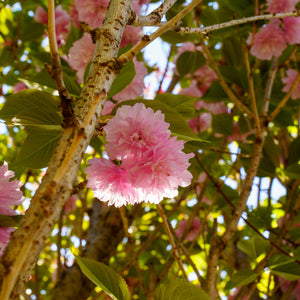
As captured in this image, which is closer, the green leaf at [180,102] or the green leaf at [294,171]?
the green leaf at [180,102]

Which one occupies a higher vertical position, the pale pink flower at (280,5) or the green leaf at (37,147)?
the pale pink flower at (280,5)

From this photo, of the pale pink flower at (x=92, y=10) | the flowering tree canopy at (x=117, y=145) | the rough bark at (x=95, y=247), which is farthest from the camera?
the rough bark at (x=95, y=247)

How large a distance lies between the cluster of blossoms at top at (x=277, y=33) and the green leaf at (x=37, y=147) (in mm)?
1073

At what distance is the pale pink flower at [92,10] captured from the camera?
1.16 metres

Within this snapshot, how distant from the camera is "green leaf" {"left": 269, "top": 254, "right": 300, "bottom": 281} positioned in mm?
1166

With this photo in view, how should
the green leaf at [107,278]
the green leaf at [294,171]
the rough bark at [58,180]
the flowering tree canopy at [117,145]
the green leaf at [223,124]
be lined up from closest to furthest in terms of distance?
1. the rough bark at [58,180]
2. the flowering tree canopy at [117,145]
3. the green leaf at [107,278]
4. the green leaf at [294,171]
5. the green leaf at [223,124]

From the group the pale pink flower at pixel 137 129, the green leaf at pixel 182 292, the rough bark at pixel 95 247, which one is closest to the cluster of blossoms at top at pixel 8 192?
the pale pink flower at pixel 137 129

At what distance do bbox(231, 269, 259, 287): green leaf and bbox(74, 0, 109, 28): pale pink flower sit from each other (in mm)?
901

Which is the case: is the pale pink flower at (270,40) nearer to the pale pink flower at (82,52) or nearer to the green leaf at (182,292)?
the pale pink flower at (82,52)

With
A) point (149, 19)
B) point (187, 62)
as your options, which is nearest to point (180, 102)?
point (149, 19)

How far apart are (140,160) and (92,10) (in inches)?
25.1

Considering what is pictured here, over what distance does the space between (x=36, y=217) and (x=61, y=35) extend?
1.54 meters

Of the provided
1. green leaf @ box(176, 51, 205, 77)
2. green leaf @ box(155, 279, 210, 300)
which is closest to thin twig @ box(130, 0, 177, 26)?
green leaf @ box(155, 279, 210, 300)

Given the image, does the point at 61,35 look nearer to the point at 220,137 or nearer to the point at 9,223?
the point at 220,137
